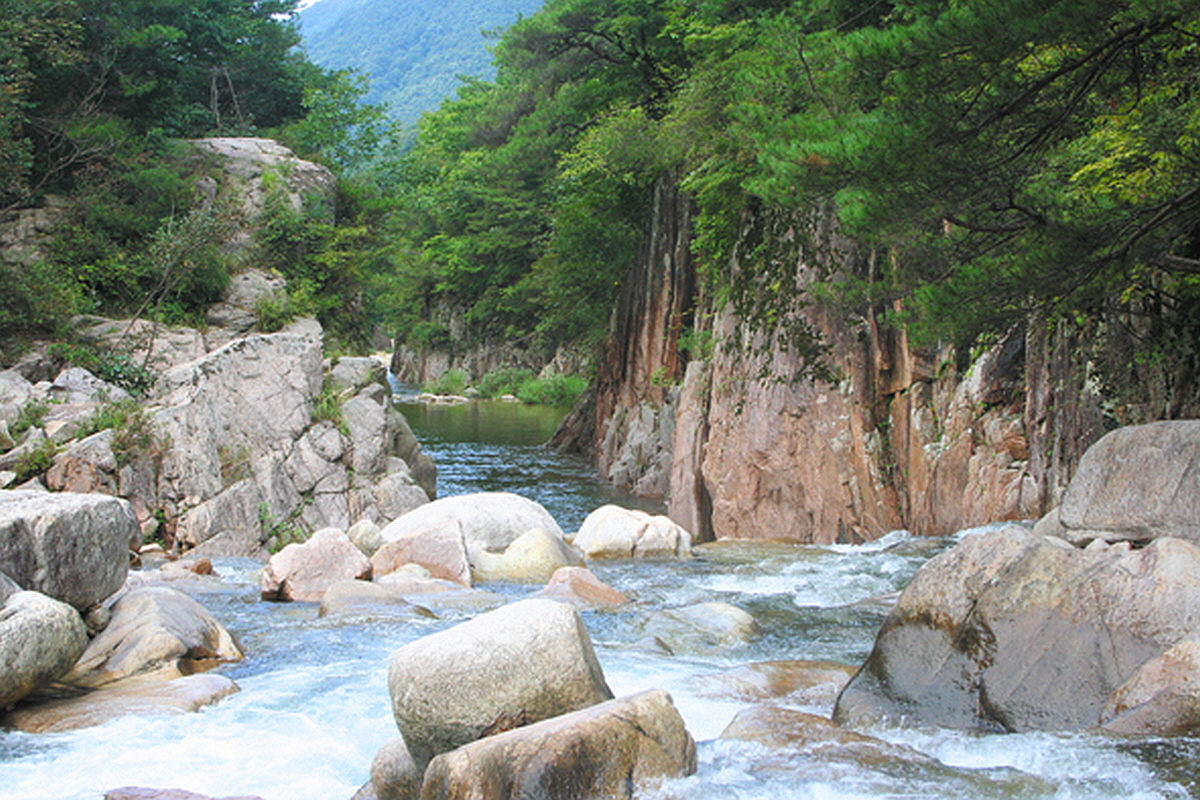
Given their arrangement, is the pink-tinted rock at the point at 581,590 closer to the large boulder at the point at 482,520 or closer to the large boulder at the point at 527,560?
the large boulder at the point at 527,560

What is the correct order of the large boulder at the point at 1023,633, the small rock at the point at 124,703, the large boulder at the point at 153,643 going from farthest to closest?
the large boulder at the point at 153,643, the small rock at the point at 124,703, the large boulder at the point at 1023,633

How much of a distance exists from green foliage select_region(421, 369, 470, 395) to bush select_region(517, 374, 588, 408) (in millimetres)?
5233

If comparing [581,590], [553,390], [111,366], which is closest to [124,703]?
[581,590]

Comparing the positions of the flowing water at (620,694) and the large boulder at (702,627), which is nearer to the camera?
the flowing water at (620,694)

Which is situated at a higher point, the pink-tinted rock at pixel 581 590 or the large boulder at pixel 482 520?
the large boulder at pixel 482 520

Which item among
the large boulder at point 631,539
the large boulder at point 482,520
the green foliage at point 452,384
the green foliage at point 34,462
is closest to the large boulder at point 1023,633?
the large boulder at point 482,520

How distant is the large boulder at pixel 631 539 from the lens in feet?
41.3

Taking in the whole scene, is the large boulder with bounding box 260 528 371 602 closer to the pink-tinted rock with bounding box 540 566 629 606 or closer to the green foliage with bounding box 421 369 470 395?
the pink-tinted rock with bounding box 540 566 629 606

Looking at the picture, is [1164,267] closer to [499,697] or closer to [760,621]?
[760,621]

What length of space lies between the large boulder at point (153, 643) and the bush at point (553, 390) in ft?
117

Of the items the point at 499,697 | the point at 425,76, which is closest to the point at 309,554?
the point at 499,697

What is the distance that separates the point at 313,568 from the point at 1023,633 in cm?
704

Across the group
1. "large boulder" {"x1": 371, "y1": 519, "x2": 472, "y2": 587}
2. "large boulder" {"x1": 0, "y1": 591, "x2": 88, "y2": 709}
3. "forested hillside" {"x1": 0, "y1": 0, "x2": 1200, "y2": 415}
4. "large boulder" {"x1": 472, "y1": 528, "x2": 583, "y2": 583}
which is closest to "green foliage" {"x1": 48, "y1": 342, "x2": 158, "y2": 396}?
"forested hillside" {"x1": 0, "y1": 0, "x2": 1200, "y2": 415}

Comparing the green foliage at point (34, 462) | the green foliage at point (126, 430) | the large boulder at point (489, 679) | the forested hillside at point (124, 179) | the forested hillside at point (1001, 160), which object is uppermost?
the forested hillside at point (124, 179)
